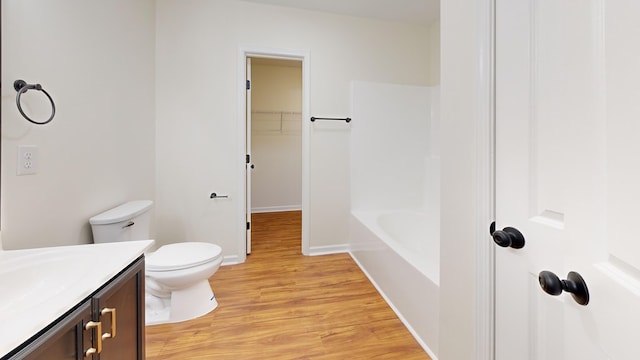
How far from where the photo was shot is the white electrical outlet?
1.05 m

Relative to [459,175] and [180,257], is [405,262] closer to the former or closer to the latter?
[459,175]

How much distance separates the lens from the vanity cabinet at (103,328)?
0.57 meters

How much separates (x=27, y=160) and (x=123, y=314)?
2.65ft

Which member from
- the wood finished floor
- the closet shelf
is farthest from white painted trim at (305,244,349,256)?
the closet shelf

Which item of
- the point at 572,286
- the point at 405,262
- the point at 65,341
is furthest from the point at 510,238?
the point at 65,341

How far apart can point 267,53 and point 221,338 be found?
2423mm

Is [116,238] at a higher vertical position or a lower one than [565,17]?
lower

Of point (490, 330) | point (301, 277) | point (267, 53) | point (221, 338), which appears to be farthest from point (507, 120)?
point (267, 53)

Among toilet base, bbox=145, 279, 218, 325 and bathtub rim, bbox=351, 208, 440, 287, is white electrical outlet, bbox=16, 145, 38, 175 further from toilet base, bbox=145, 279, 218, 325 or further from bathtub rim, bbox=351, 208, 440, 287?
bathtub rim, bbox=351, 208, 440, 287

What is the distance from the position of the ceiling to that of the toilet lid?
2.33 metres

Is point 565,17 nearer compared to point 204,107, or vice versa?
point 565,17

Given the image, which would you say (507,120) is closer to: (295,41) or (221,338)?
(221,338)

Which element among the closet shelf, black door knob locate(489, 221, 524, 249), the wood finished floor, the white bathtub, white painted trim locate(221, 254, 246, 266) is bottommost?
the wood finished floor

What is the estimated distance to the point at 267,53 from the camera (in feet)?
8.40
